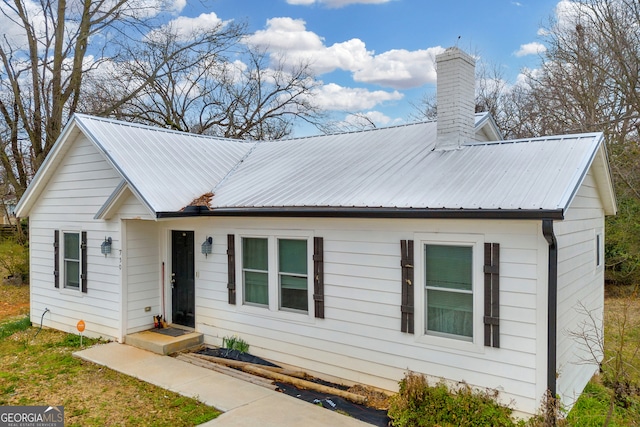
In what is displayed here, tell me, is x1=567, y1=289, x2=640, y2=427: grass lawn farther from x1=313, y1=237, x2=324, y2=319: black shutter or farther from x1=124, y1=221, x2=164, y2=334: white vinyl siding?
x1=124, y1=221, x2=164, y2=334: white vinyl siding

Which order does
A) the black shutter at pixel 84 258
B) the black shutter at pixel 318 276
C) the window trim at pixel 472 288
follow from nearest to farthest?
the window trim at pixel 472 288
the black shutter at pixel 318 276
the black shutter at pixel 84 258

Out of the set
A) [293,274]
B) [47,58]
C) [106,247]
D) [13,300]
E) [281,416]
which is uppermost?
[47,58]

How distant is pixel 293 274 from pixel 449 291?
278 cm

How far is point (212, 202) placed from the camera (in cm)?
848

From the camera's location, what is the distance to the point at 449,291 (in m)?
5.83

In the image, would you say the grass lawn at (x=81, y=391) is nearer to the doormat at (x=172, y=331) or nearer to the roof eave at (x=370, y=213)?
the doormat at (x=172, y=331)

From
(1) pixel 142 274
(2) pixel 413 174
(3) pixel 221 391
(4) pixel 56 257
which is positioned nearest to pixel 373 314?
(2) pixel 413 174

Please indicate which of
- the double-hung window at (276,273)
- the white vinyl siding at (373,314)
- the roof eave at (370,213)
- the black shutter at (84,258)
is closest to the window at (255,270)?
the double-hung window at (276,273)

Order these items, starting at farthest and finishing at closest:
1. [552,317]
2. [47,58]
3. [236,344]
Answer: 1. [47,58]
2. [236,344]
3. [552,317]

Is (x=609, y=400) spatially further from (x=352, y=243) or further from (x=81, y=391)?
(x=81, y=391)

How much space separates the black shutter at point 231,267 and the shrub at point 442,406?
374 centimetres

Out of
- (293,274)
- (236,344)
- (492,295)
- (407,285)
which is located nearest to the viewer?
→ (492,295)

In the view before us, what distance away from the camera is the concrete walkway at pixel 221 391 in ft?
17.7

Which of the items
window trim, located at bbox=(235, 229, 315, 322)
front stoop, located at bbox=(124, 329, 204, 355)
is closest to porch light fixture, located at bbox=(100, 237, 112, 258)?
front stoop, located at bbox=(124, 329, 204, 355)
